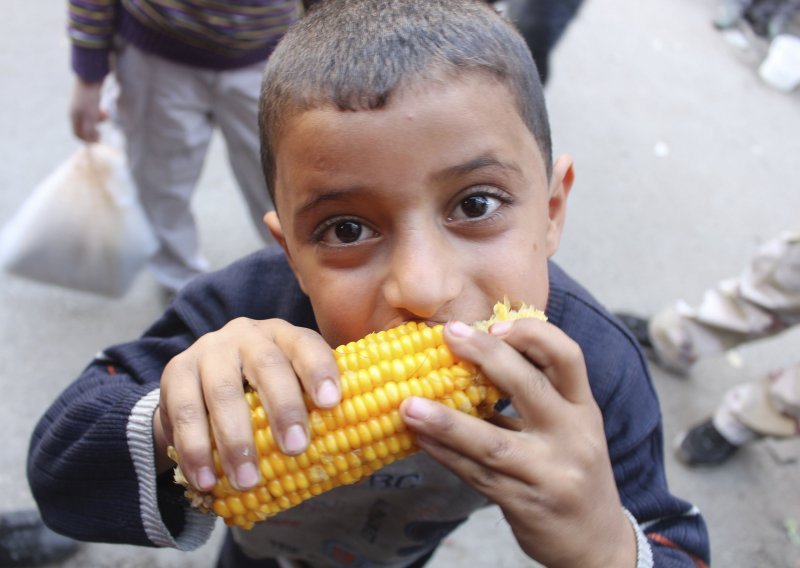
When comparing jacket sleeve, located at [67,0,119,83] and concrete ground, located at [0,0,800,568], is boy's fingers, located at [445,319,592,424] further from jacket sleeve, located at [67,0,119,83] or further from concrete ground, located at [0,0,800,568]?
jacket sleeve, located at [67,0,119,83]

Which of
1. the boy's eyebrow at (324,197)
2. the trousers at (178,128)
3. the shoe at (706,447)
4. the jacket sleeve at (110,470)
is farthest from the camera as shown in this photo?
the shoe at (706,447)

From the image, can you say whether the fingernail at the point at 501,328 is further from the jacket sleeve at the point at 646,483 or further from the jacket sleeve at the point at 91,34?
the jacket sleeve at the point at 91,34

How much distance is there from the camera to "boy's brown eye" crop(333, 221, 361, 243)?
3.48ft

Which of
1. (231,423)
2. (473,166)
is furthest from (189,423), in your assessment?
(473,166)

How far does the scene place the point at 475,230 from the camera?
1.04 metres

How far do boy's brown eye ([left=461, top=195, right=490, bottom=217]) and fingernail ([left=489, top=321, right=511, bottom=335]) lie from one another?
0.20 meters

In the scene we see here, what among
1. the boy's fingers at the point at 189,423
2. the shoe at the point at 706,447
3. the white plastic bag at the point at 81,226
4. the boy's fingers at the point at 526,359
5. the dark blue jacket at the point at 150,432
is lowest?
the white plastic bag at the point at 81,226

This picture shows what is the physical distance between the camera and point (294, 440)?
898 millimetres

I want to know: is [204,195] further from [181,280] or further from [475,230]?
[475,230]

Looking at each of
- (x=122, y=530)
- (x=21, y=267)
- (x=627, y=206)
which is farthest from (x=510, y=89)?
(x=627, y=206)

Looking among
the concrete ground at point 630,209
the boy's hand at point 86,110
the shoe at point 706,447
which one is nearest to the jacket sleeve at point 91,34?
the boy's hand at point 86,110

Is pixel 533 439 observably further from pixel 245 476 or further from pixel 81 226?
pixel 81 226

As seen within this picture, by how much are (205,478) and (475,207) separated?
1.89 ft

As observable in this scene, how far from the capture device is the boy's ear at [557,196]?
1307mm
